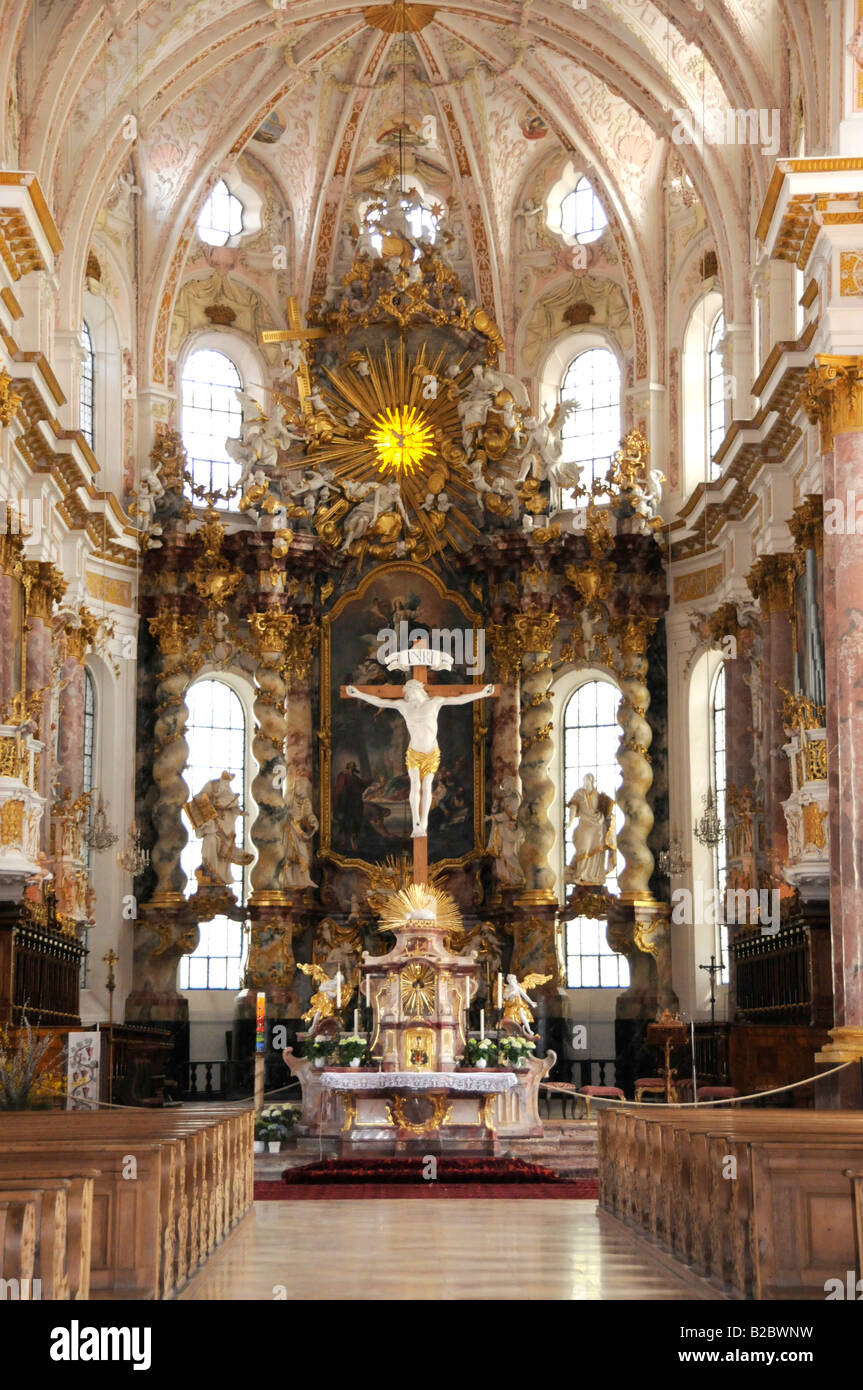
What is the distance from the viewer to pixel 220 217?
32.5m

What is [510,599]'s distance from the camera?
101 feet

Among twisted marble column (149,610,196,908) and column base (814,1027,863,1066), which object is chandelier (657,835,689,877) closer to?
twisted marble column (149,610,196,908)

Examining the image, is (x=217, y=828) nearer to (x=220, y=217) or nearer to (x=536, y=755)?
(x=536, y=755)

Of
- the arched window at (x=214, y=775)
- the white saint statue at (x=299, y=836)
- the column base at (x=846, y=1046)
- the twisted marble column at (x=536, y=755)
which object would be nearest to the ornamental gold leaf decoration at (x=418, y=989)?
the column base at (x=846, y=1046)

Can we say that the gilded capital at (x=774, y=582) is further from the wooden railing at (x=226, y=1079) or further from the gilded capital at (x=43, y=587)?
the wooden railing at (x=226, y=1079)

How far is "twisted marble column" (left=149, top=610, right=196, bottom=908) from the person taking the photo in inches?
1150

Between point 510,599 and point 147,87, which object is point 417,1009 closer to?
point 510,599

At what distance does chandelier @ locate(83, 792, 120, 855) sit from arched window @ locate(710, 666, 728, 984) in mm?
9087

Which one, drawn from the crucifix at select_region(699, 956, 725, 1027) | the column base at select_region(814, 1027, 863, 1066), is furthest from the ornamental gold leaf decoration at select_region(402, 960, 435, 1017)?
the column base at select_region(814, 1027, 863, 1066)

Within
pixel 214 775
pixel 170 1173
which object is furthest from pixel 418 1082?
pixel 170 1173

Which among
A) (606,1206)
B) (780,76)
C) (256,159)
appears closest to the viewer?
(606,1206)

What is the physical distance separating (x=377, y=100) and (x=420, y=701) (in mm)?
12208
